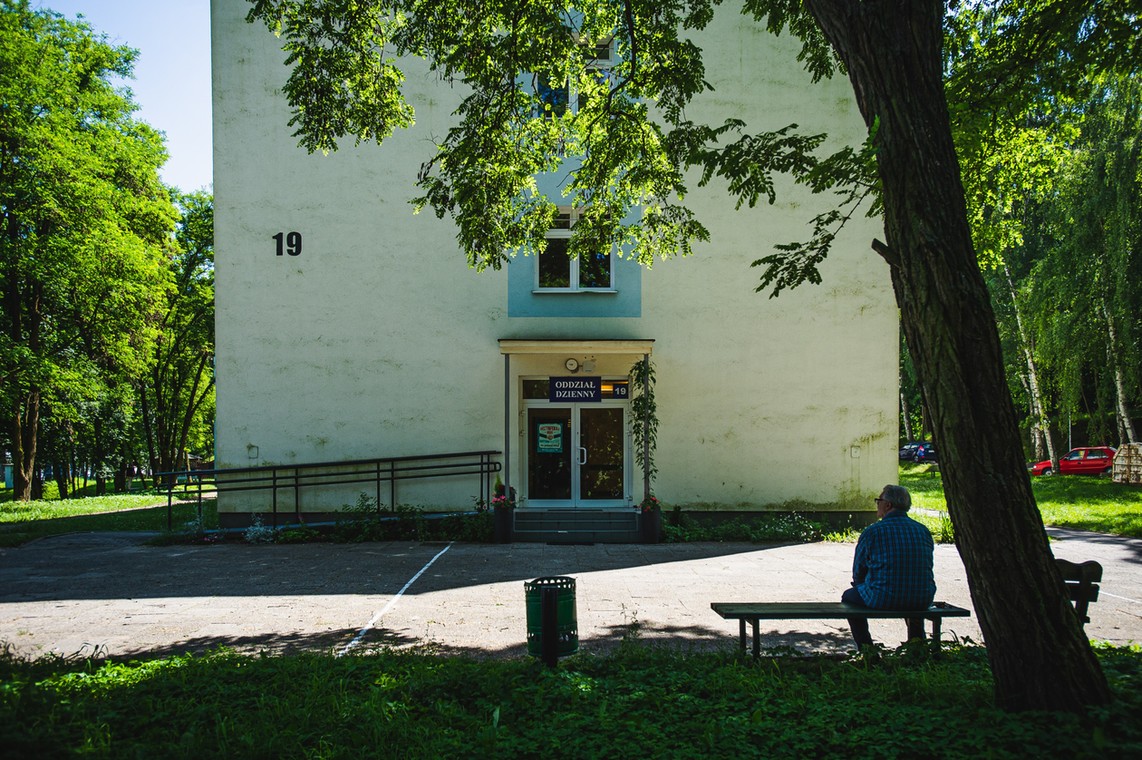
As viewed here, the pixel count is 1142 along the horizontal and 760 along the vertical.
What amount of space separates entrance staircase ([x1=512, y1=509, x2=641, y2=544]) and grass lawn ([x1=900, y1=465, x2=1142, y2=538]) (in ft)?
20.7

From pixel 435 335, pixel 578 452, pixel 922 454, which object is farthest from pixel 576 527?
pixel 922 454

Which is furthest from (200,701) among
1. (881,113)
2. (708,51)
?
(708,51)

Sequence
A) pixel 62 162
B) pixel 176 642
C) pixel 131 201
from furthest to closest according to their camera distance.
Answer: pixel 131 201 → pixel 62 162 → pixel 176 642

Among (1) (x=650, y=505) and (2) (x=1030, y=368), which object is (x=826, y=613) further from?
(2) (x=1030, y=368)

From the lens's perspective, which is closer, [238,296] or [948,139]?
[948,139]

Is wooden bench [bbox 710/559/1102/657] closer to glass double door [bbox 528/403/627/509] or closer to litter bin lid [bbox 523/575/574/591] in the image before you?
litter bin lid [bbox 523/575/574/591]

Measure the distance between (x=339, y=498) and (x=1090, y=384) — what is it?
2645 centimetres

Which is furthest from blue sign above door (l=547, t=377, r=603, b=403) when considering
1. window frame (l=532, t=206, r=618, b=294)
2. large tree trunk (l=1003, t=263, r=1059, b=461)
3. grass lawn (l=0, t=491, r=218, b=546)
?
large tree trunk (l=1003, t=263, r=1059, b=461)

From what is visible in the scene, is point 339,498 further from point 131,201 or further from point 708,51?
point 131,201

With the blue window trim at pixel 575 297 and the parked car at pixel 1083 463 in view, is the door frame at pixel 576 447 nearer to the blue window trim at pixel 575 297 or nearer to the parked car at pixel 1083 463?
the blue window trim at pixel 575 297

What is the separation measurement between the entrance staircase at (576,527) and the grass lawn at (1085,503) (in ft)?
20.7

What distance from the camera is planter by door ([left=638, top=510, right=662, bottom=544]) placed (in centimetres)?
1322

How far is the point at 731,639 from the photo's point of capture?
6793mm

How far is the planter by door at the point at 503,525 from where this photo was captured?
43.0 feet
